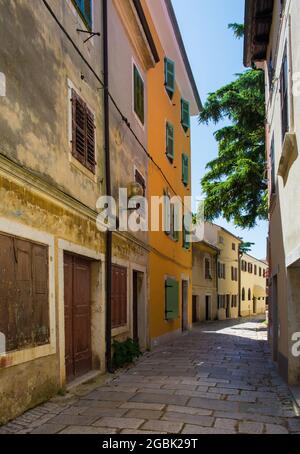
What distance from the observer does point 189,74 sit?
19.3 meters

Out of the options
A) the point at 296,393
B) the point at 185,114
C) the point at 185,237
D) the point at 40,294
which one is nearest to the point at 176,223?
the point at 185,237

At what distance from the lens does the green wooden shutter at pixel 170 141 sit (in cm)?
1614

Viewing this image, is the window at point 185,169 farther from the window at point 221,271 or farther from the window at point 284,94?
the window at point 221,271

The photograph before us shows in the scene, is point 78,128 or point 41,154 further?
point 78,128

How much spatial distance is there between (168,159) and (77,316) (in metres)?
9.60

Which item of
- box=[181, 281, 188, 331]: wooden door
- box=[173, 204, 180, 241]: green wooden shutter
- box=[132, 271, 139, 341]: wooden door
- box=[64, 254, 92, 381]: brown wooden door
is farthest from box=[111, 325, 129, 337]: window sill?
box=[181, 281, 188, 331]: wooden door

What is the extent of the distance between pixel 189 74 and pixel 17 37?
14.6 meters

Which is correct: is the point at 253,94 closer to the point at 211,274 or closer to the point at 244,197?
the point at 244,197

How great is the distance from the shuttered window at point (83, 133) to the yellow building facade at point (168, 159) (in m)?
5.13

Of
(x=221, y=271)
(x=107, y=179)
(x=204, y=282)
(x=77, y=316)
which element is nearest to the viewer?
(x=77, y=316)

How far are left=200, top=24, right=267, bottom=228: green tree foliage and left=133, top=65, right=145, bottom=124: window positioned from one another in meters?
7.73

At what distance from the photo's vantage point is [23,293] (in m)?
5.62

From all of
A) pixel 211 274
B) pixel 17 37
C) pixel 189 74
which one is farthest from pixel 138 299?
pixel 211 274

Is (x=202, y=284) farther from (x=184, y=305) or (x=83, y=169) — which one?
(x=83, y=169)
